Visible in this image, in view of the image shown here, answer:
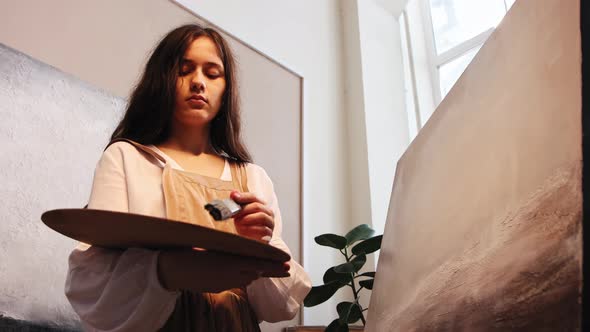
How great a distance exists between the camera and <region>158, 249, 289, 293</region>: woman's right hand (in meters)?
0.77

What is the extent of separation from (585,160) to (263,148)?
1.93 metres

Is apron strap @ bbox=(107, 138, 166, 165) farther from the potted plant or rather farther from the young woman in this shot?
the potted plant

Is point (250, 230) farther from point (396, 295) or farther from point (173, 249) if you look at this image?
point (396, 295)

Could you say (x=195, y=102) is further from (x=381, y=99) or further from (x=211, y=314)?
(x=381, y=99)

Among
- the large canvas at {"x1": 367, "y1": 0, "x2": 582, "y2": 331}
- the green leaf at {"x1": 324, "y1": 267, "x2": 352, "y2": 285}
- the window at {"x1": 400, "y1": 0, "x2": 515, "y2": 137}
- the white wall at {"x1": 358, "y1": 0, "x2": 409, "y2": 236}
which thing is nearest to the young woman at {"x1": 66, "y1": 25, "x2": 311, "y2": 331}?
the large canvas at {"x1": 367, "y1": 0, "x2": 582, "y2": 331}

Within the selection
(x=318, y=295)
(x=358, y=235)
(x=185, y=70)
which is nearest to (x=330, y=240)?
(x=358, y=235)

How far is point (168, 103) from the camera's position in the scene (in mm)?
1075

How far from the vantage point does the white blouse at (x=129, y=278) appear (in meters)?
0.78

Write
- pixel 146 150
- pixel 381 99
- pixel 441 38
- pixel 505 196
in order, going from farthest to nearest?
pixel 441 38, pixel 381 99, pixel 146 150, pixel 505 196

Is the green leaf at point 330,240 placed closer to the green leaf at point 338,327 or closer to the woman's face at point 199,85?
the green leaf at point 338,327

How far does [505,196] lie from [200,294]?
1.66 ft

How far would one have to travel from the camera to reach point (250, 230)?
0.88 metres

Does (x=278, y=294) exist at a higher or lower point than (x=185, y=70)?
lower

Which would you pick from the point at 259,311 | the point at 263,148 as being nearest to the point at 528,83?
the point at 259,311
